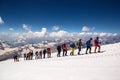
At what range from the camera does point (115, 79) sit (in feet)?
21.9

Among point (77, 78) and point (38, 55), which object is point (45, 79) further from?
point (38, 55)

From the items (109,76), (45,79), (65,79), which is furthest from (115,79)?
(45,79)

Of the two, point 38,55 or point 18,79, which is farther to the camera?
point 38,55

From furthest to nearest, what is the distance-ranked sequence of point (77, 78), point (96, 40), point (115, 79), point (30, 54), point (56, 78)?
point (30, 54), point (96, 40), point (56, 78), point (77, 78), point (115, 79)

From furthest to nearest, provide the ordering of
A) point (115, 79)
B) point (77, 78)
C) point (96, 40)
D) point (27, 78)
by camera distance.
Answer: point (96, 40) < point (27, 78) < point (77, 78) < point (115, 79)

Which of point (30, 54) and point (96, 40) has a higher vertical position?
point (96, 40)

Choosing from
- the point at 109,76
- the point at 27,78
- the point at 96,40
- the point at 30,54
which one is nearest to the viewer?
the point at 109,76

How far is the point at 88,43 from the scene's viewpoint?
2052 cm

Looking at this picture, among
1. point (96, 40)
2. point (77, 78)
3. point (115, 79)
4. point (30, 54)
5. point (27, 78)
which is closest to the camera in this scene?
point (115, 79)

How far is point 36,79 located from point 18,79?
4.43 feet

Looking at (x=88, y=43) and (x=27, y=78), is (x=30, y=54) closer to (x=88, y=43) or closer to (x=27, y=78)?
(x=88, y=43)

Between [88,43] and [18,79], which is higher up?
[88,43]

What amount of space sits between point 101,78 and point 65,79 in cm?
200

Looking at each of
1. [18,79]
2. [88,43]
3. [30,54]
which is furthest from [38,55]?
[18,79]
